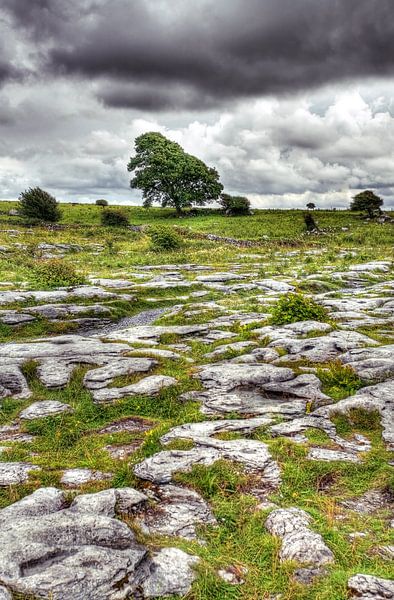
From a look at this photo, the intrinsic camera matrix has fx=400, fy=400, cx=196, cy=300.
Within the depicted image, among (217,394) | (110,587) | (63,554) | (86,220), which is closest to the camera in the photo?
(110,587)

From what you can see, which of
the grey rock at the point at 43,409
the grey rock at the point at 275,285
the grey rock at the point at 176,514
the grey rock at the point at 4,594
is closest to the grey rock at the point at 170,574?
the grey rock at the point at 176,514

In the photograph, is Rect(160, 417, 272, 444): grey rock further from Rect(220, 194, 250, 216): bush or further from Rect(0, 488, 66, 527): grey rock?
Rect(220, 194, 250, 216): bush

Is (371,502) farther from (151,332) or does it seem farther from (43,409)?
(151,332)

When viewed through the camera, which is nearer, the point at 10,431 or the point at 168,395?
the point at 10,431

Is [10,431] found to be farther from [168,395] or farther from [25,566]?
[25,566]

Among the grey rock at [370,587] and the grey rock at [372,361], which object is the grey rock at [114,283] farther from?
the grey rock at [370,587]

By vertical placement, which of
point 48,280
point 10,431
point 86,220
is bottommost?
point 10,431

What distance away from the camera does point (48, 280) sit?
26734 mm

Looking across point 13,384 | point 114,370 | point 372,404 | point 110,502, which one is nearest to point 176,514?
point 110,502

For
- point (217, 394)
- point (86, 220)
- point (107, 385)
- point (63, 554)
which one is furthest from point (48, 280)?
point (86, 220)

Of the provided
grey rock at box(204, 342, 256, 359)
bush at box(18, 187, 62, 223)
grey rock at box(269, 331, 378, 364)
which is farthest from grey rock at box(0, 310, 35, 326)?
bush at box(18, 187, 62, 223)

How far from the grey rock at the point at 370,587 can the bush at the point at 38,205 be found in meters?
73.6

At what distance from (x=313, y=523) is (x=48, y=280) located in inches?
958

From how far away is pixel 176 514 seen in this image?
615cm
